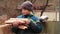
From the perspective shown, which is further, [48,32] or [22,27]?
[48,32]

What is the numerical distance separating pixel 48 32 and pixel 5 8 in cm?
617

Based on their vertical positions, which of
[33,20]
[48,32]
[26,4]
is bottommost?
[48,32]

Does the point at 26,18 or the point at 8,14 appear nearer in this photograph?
the point at 26,18

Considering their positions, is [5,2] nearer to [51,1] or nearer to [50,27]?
[51,1]

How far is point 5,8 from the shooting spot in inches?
438

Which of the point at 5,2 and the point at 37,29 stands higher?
the point at 5,2

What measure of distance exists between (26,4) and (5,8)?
7.54 m

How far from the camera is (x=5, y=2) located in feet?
36.6

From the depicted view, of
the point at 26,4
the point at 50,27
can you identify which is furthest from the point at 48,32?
the point at 26,4

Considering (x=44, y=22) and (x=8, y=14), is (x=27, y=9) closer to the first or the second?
(x=44, y=22)

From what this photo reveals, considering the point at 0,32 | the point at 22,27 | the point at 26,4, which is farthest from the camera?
the point at 0,32

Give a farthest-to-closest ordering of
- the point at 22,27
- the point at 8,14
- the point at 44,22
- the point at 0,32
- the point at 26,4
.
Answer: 1. the point at 8,14
2. the point at 44,22
3. the point at 0,32
4. the point at 26,4
5. the point at 22,27

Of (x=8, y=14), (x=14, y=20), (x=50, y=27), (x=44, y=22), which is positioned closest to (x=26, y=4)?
(x=14, y=20)

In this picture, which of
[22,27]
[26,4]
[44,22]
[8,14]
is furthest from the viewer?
[8,14]
